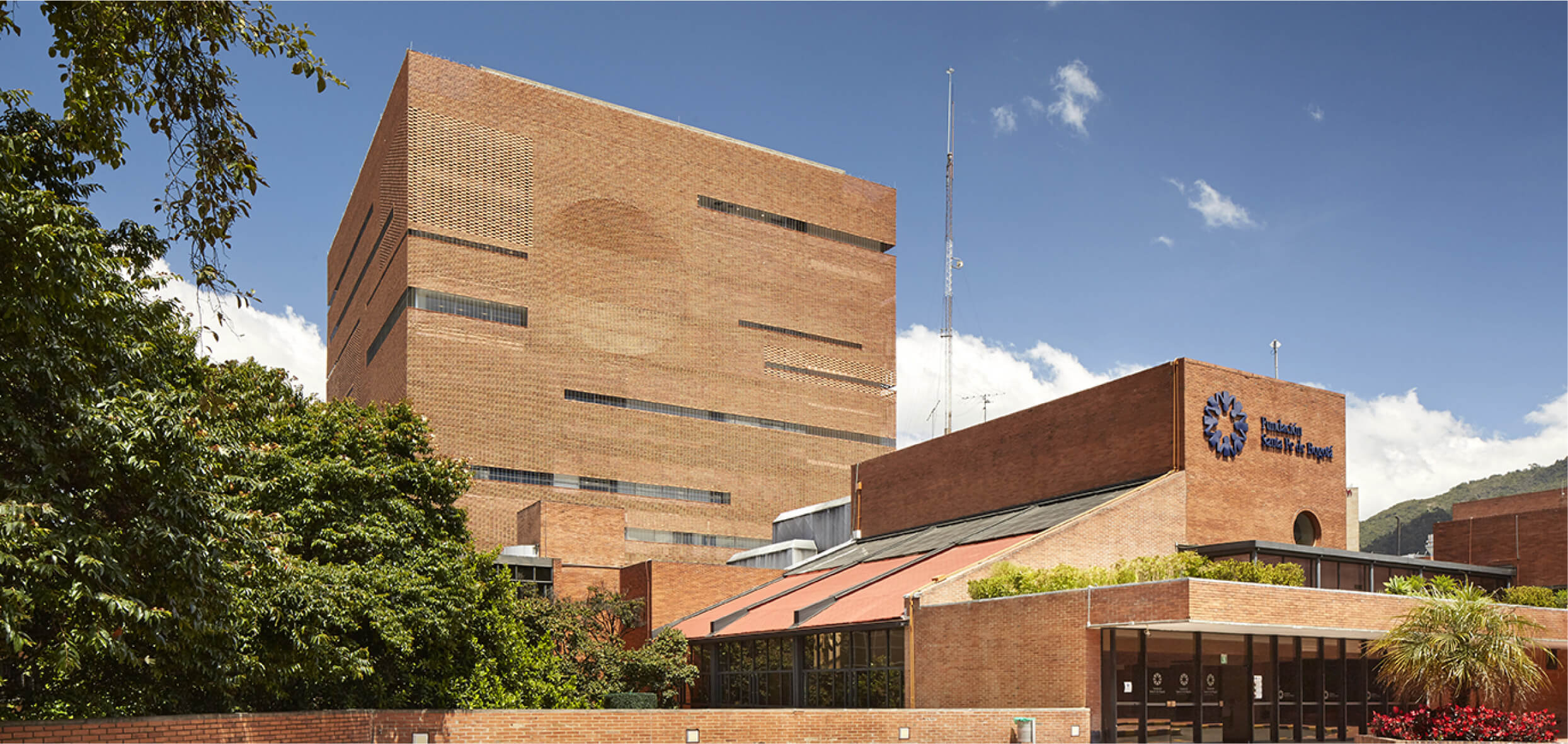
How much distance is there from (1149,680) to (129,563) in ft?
75.2

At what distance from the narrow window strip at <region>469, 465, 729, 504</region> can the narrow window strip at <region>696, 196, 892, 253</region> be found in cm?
2061

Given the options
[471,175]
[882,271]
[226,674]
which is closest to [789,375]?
[882,271]

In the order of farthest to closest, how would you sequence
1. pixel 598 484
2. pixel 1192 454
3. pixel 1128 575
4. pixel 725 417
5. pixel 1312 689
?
pixel 725 417, pixel 598 484, pixel 1192 454, pixel 1312 689, pixel 1128 575

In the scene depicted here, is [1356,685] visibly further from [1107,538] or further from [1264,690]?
[1107,538]

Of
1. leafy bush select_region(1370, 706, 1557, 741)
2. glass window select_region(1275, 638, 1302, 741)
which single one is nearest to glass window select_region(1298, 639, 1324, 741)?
glass window select_region(1275, 638, 1302, 741)

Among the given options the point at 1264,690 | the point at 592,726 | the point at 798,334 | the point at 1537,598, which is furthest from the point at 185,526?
the point at 798,334

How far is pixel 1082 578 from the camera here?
1200 inches

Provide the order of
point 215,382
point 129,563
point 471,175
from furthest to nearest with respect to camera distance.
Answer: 1. point 471,175
2. point 215,382
3. point 129,563

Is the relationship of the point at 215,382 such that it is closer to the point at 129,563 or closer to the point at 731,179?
the point at 129,563

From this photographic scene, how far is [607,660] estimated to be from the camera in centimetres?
3891

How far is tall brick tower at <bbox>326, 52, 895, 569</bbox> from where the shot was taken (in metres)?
71.4

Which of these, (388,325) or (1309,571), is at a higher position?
(388,325)

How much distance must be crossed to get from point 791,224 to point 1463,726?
2504 inches

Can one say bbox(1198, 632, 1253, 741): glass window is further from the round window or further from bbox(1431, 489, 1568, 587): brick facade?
bbox(1431, 489, 1568, 587): brick facade
